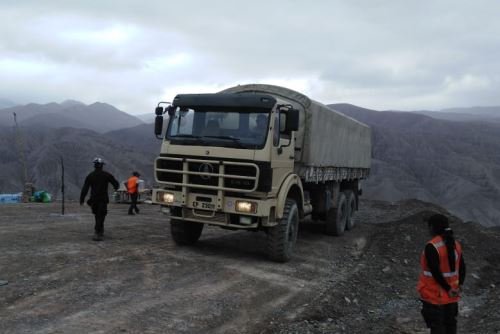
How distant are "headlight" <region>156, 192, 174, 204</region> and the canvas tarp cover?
2981mm

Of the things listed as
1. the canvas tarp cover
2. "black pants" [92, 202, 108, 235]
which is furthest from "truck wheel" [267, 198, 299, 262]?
"black pants" [92, 202, 108, 235]

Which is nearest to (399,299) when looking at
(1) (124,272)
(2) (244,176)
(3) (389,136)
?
(2) (244,176)

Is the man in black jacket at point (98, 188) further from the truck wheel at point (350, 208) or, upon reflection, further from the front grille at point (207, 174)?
the truck wheel at point (350, 208)

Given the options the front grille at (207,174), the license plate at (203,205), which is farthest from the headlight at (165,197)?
the license plate at (203,205)

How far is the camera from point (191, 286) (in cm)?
725

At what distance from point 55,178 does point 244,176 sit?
59554 millimetres

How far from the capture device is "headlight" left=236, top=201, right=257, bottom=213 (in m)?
8.39

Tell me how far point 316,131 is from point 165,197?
391cm

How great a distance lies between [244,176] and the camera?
836 centimetres

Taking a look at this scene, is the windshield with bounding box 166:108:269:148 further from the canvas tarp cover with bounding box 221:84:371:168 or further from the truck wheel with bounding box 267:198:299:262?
the canvas tarp cover with bounding box 221:84:371:168

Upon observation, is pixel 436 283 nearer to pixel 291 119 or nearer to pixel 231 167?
pixel 231 167

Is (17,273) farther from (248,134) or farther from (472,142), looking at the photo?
(472,142)

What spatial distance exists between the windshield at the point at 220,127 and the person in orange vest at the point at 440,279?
4056 mm

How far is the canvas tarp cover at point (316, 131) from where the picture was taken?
10.5 metres
